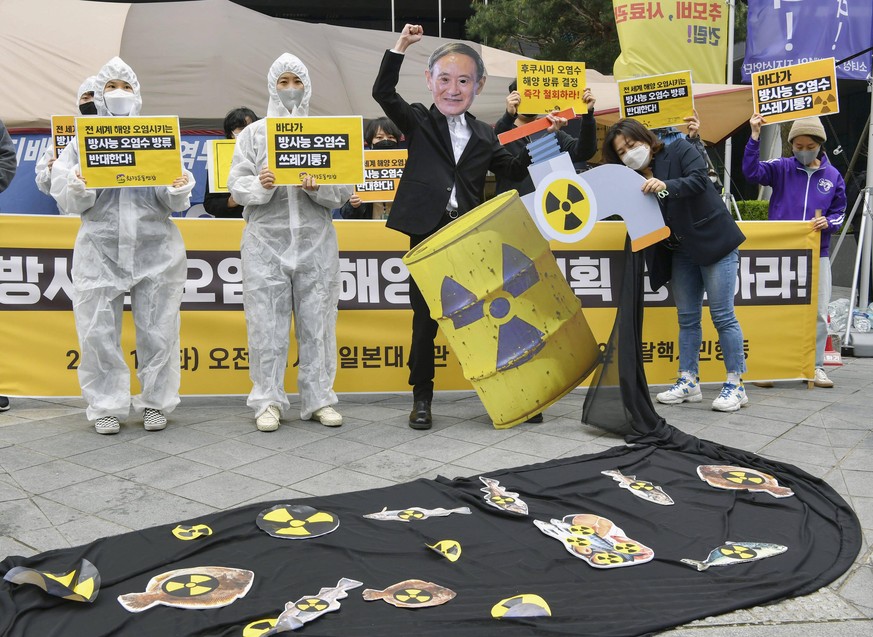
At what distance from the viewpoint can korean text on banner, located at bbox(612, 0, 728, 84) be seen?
943 centimetres

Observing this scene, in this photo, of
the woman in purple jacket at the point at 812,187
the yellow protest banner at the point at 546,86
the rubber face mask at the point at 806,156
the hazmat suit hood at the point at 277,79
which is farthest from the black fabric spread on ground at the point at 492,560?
the rubber face mask at the point at 806,156

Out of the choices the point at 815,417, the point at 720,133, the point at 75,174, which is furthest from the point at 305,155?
the point at 720,133

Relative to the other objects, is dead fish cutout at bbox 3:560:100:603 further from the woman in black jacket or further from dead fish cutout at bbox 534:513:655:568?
the woman in black jacket

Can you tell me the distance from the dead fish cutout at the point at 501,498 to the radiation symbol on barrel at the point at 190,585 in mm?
1133

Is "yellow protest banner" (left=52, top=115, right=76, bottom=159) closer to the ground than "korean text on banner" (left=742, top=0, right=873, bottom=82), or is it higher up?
closer to the ground

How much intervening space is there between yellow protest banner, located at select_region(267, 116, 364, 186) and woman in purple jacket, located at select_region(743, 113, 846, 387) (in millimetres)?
2788

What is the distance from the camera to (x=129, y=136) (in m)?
4.42

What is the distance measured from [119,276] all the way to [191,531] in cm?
209

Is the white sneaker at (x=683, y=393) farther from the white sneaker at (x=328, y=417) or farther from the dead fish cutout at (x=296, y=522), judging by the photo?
the dead fish cutout at (x=296, y=522)

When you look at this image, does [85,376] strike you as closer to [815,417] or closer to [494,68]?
[815,417]

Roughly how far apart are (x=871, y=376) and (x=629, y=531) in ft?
14.0

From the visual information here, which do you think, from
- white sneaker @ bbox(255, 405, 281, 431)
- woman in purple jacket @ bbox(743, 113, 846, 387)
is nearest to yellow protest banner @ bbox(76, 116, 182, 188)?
white sneaker @ bbox(255, 405, 281, 431)

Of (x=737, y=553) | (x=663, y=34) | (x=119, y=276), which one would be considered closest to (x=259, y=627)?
(x=737, y=553)

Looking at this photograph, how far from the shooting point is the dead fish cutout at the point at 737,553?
2771 millimetres
